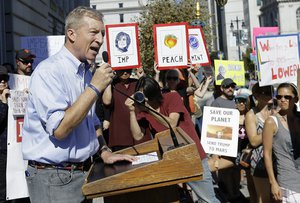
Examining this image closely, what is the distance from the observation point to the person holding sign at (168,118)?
4562 millimetres

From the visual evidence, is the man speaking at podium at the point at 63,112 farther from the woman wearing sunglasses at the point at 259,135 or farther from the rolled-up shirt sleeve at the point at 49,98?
the woman wearing sunglasses at the point at 259,135

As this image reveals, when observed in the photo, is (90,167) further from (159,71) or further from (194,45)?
(194,45)

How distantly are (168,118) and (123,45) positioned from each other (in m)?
3.48

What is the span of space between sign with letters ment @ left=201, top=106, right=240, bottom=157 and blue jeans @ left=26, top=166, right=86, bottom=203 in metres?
4.16

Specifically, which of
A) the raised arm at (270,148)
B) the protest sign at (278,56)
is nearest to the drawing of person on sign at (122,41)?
the protest sign at (278,56)

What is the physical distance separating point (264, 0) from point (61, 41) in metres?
102

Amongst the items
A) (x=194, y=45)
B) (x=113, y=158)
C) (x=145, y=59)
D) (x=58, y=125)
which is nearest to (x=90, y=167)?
(x=113, y=158)

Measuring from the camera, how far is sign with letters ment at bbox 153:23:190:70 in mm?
8105

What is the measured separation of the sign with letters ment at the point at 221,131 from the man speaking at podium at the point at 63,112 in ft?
13.3

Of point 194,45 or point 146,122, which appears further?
point 194,45

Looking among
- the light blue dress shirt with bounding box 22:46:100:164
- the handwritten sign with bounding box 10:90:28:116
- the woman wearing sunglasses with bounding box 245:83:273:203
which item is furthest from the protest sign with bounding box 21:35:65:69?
the light blue dress shirt with bounding box 22:46:100:164

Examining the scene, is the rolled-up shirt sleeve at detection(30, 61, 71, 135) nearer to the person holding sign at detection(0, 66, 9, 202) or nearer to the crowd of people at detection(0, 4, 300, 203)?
the crowd of people at detection(0, 4, 300, 203)

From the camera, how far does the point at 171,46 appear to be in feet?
26.9

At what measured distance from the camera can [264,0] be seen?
103812 millimetres
